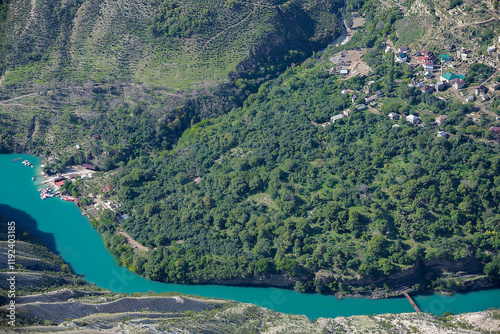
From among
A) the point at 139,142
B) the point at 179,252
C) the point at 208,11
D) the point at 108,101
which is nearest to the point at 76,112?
the point at 108,101

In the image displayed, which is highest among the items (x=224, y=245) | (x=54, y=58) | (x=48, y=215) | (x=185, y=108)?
(x=54, y=58)

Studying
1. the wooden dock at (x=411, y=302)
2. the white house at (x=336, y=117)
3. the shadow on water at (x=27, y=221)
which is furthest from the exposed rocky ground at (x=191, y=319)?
the white house at (x=336, y=117)

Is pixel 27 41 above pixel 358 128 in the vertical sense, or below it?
above

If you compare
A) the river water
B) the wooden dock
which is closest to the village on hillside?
the wooden dock

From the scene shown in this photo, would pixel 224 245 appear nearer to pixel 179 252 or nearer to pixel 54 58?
pixel 179 252

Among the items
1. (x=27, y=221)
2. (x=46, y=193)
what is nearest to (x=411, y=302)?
(x=27, y=221)

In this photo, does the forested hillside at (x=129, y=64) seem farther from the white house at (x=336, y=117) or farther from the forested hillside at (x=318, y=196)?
the white house at (x=336, y=117)

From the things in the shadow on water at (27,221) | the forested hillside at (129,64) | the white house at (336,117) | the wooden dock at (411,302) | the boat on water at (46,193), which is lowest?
the wooden dock at (411,302)

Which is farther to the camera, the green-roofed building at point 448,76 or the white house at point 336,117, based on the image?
the white house at point 336,117
